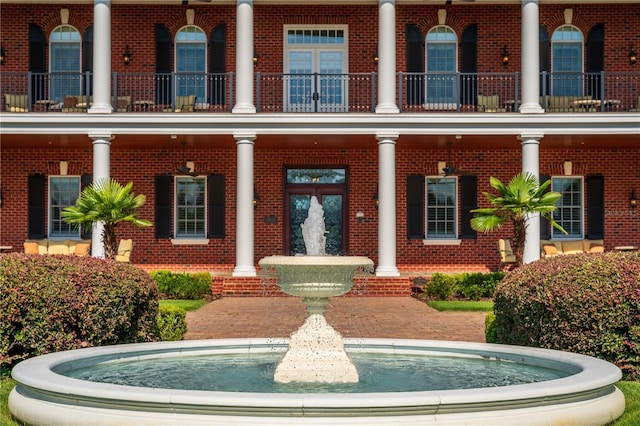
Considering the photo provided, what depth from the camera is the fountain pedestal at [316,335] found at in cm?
813

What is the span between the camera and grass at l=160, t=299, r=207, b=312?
56.3 feet

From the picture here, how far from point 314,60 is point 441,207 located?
16.5 ft

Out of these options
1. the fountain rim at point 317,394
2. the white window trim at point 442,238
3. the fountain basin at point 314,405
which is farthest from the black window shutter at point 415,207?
the fountain basin at point 314,405

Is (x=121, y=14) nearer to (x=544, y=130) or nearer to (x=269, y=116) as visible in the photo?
(x=269, y=116)

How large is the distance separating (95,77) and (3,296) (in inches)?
496

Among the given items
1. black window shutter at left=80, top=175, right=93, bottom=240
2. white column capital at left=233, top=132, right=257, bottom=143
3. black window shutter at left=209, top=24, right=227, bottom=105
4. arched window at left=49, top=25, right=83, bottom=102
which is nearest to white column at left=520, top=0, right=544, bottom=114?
white column capital at left=233, top=132, right=257, bottom=143

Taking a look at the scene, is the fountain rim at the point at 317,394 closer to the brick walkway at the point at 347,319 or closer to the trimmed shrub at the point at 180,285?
the brick walkway at the point at 347,319

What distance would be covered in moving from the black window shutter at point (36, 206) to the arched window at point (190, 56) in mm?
4376

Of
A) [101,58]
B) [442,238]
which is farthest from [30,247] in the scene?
[442,238]

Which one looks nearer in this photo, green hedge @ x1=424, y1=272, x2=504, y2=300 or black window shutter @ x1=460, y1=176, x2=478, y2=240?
green hedge @ x1=424, y1=272, x2=504, y2=300

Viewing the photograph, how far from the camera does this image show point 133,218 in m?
17.7

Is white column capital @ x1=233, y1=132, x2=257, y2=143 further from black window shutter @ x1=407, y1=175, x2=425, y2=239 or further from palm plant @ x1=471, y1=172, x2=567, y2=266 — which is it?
palm plant @ x1=471, y1=172, x2=567, y2=266

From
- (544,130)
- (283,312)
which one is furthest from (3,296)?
(544,130)

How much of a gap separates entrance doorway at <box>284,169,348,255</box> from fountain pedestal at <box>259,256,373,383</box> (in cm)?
1524
